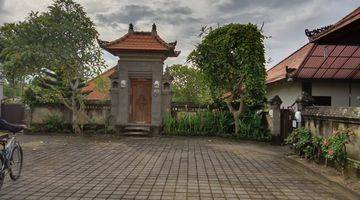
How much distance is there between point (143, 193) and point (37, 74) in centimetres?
1469

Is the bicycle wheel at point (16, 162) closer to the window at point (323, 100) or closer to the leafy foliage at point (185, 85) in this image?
the window at point (323, 100)

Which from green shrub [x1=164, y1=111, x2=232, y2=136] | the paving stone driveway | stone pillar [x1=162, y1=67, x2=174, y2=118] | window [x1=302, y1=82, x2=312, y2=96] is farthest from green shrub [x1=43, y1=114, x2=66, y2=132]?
window [x1=302, y1=82, x2=312, y2=96]

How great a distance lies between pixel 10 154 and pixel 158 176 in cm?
324

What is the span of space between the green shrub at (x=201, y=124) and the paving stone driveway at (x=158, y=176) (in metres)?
5.59

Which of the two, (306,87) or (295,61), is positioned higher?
(295,61)

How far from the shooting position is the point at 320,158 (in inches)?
418

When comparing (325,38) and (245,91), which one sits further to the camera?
(245,91)

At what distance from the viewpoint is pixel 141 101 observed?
829 inches

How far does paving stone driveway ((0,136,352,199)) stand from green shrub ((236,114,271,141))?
4382 millimetres

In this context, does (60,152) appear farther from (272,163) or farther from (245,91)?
(245,91)

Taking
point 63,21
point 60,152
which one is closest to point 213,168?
point 60,152

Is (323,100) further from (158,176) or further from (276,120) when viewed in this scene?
(158,176)

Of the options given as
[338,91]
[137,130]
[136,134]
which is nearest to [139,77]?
[137,130]

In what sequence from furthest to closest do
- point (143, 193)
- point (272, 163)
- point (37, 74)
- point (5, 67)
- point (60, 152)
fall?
point (37, 74) → point (5, 67) → point (60, 152) → point (272, 163) → point (143, 193)
